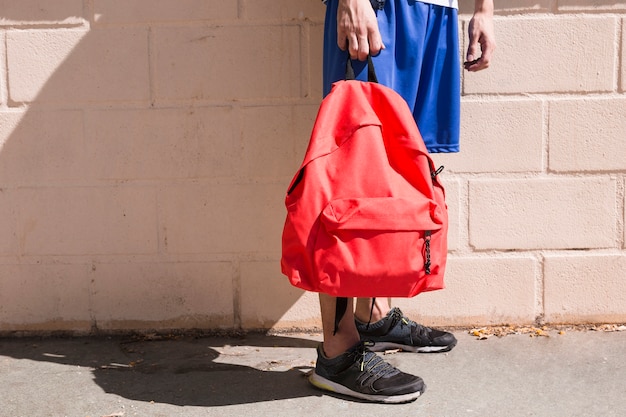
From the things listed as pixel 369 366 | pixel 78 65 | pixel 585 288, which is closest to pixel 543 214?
pixel 585 288

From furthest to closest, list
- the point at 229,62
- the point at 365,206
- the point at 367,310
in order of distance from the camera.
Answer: the point at 229,62 < the point at 367,310 < the point at 365,206

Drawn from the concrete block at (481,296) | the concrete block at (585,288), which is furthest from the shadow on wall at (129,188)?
the concrete block at (585,288)

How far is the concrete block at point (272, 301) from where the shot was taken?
3512mm

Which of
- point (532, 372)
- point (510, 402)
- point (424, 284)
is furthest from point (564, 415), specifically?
point (424, 284)

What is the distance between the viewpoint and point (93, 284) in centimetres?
354

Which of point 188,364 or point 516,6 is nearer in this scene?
point 188,364

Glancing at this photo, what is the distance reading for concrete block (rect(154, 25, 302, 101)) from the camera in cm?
340

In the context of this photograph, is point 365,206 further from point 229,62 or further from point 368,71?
point 229,62

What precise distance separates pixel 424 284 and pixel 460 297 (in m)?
0.98

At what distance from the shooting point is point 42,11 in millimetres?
3402

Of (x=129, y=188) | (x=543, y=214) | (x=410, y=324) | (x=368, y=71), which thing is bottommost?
(x=410, y=324)

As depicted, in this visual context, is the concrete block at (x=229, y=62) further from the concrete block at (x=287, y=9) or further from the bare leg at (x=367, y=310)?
the bare leg at (x=367, y=310)

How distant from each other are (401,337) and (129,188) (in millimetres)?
1298

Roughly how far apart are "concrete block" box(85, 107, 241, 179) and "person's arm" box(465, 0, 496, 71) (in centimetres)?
104
